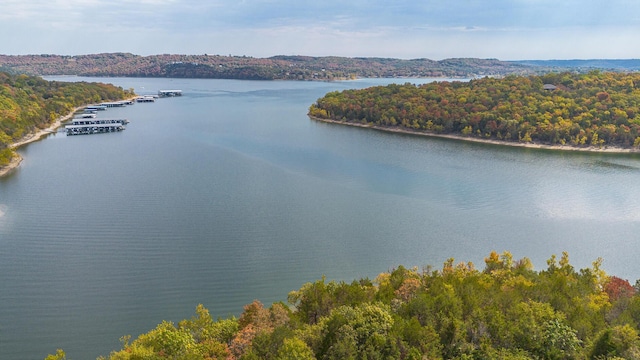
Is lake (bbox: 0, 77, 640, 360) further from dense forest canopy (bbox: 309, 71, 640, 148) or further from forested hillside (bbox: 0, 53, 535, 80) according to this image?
forested hillside (bbox: 0, 53, 535, 80)

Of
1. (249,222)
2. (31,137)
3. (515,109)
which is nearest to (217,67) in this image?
(31,137)

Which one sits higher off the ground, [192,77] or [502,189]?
[192,77]

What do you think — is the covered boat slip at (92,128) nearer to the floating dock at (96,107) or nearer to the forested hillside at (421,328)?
the floating dock at (96,107)

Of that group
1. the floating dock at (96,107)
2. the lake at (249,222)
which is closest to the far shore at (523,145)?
the lake at (249,222)

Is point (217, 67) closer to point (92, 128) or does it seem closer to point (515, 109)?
point (92, 128)

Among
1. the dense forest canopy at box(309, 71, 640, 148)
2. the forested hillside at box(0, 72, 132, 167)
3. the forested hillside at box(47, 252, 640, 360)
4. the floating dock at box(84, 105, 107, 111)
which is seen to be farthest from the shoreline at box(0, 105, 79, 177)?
the dense forest canopy at box(309, 71, 640, 148)

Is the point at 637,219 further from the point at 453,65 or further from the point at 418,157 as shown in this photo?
the point at 453,65

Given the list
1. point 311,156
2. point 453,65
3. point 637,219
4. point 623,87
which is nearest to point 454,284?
point 637,219
